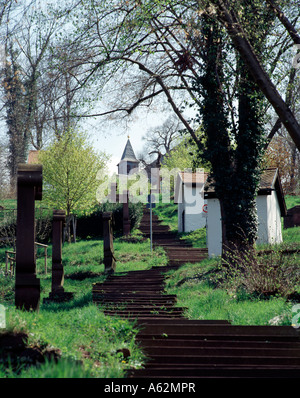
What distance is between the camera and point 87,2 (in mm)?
14383

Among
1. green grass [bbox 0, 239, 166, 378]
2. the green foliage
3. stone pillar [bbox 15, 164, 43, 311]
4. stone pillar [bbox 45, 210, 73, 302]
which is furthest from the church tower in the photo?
stone pillar [bbox 15, 164, 43, 311]

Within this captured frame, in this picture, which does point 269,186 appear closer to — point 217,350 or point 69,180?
point 69,180

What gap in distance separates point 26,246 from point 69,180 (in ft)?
82.8

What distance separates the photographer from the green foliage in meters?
31.1

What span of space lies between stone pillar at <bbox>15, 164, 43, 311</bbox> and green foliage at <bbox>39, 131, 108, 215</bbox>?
2433 centimetres

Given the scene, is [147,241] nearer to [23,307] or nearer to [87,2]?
[87,2]

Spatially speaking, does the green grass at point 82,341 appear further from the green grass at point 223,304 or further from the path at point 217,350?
the green grass at point 223,304

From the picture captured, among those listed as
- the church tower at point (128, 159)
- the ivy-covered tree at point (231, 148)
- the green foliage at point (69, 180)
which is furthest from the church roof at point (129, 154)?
the ivy-covered tree at point (231, 148)

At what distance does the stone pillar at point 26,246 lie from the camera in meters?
6.52

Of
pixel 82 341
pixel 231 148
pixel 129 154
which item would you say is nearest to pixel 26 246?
pixel 82 341

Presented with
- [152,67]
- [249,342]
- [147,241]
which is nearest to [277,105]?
[249,342]

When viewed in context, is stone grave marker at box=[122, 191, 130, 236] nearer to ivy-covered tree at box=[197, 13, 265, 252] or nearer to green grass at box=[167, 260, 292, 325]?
green grass at box=[167, 260, 292, 325]

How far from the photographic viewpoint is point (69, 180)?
31.4 meters

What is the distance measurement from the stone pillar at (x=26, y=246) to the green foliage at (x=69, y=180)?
24331mm
